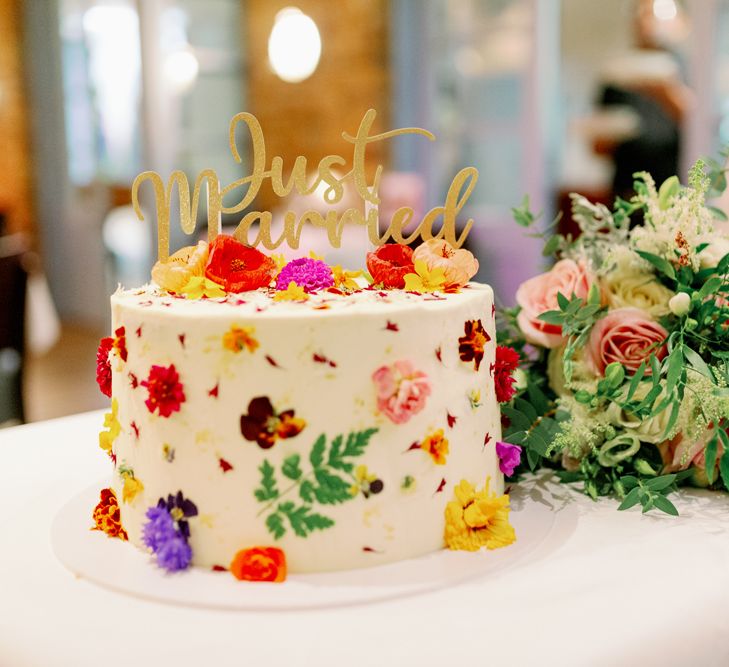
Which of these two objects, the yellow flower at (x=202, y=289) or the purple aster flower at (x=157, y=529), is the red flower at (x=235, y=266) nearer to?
the yellow flower at (x=202, y=289)

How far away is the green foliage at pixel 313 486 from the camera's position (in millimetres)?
1023

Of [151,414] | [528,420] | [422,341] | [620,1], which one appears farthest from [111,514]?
[620,1]

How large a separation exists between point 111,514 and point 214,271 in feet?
1.13

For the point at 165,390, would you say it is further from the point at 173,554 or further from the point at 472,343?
Result: the point at 472,343

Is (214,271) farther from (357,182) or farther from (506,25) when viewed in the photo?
(506,25)

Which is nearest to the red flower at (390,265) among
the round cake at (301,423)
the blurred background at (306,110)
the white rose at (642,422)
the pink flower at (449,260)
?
the pink flower at (449,260)

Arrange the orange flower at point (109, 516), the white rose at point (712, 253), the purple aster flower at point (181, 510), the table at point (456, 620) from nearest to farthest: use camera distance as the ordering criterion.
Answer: the table at point (456, 620) → the purple aster flower at point (181, 510) → the orange flower at point (109, 516) → the white rose at point (712, 253)

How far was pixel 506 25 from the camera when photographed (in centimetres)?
560

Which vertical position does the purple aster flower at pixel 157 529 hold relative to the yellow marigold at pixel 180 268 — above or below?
below

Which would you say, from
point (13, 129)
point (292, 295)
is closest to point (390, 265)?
point (292, 295)

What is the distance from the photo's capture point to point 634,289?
1321 millimetres

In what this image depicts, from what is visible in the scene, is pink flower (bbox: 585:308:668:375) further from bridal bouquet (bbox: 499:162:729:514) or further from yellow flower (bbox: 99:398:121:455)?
yellow flower (bbox: 99:398:121:455)

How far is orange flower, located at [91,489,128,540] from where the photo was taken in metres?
1.16

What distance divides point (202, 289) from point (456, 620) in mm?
533
